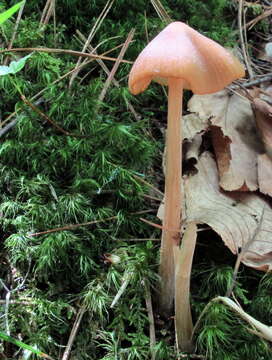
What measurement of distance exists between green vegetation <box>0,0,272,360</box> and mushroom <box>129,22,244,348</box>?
0.43 feet

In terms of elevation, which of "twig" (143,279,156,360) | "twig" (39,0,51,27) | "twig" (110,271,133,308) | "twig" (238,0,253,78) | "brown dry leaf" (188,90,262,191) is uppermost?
"twig" (39,0,51,27)

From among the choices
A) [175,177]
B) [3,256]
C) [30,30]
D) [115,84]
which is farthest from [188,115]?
[3,256]

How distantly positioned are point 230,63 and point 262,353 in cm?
91

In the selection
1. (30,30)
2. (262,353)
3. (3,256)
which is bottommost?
(262,353)

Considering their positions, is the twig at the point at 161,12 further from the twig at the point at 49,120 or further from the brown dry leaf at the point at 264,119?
the twig at the point at 49,120

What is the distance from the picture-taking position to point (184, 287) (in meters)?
1.35

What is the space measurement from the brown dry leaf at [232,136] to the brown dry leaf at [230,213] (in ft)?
0.14

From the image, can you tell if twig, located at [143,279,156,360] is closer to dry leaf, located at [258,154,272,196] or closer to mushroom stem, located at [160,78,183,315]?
mushroom stem, located at [160,78,183,315]

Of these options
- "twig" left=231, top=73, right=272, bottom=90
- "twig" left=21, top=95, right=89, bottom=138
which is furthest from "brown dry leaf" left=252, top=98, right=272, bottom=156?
"twig" left=21, top=95, right=89, bottom=138

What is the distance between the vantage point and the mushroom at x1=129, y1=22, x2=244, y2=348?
1.25 meters

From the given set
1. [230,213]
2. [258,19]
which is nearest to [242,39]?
[258,19]

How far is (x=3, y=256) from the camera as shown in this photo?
1646 millimetres

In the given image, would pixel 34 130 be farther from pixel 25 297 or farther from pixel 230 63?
pixel 230 63

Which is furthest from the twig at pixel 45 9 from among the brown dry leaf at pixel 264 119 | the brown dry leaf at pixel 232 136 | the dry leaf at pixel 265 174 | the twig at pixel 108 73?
the dry leaf at pixel 265 174
